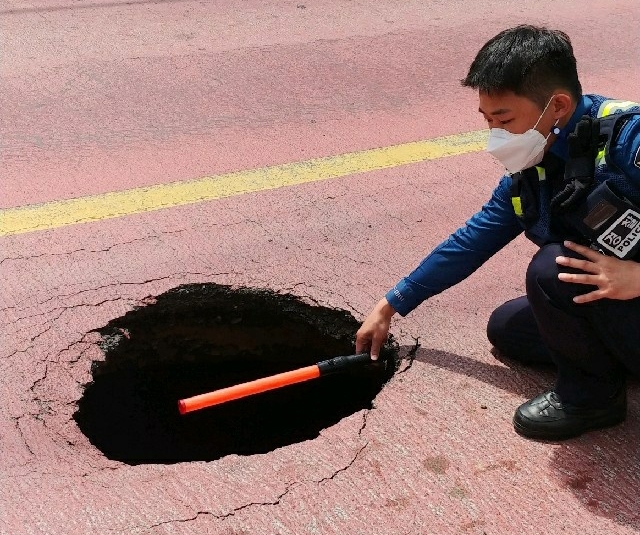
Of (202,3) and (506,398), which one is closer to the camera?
(506,398)

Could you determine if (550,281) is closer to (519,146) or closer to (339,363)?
(519,146)

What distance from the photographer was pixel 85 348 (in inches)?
125

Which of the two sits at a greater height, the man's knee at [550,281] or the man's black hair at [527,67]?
the man's black hair at [527,67]

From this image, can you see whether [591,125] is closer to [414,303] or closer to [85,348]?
[414,303]

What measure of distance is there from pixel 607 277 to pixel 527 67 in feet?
2.17

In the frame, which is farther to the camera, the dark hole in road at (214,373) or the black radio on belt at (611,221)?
the dark hole in road at (214,373)

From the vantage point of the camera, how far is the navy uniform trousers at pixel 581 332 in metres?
2.55

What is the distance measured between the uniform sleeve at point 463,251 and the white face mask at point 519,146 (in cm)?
17

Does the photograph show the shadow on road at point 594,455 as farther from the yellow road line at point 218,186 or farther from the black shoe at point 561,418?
the yellow road line at point 218,186

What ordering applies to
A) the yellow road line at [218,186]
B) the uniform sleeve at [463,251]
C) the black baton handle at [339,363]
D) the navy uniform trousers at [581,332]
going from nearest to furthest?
the navy uniform trousers at [581,332], the uniform sleeve at [463,251], the black baton handle at [339,363], the yellow road line at [218,186]

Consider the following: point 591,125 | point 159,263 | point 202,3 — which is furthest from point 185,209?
point 202,3

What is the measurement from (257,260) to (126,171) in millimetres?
1243

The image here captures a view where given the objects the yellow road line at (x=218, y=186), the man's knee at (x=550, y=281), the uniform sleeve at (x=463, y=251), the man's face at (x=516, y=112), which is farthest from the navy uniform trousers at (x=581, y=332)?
the yellow road line at (x=218, y=186)

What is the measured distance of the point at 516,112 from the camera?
8.54ft
